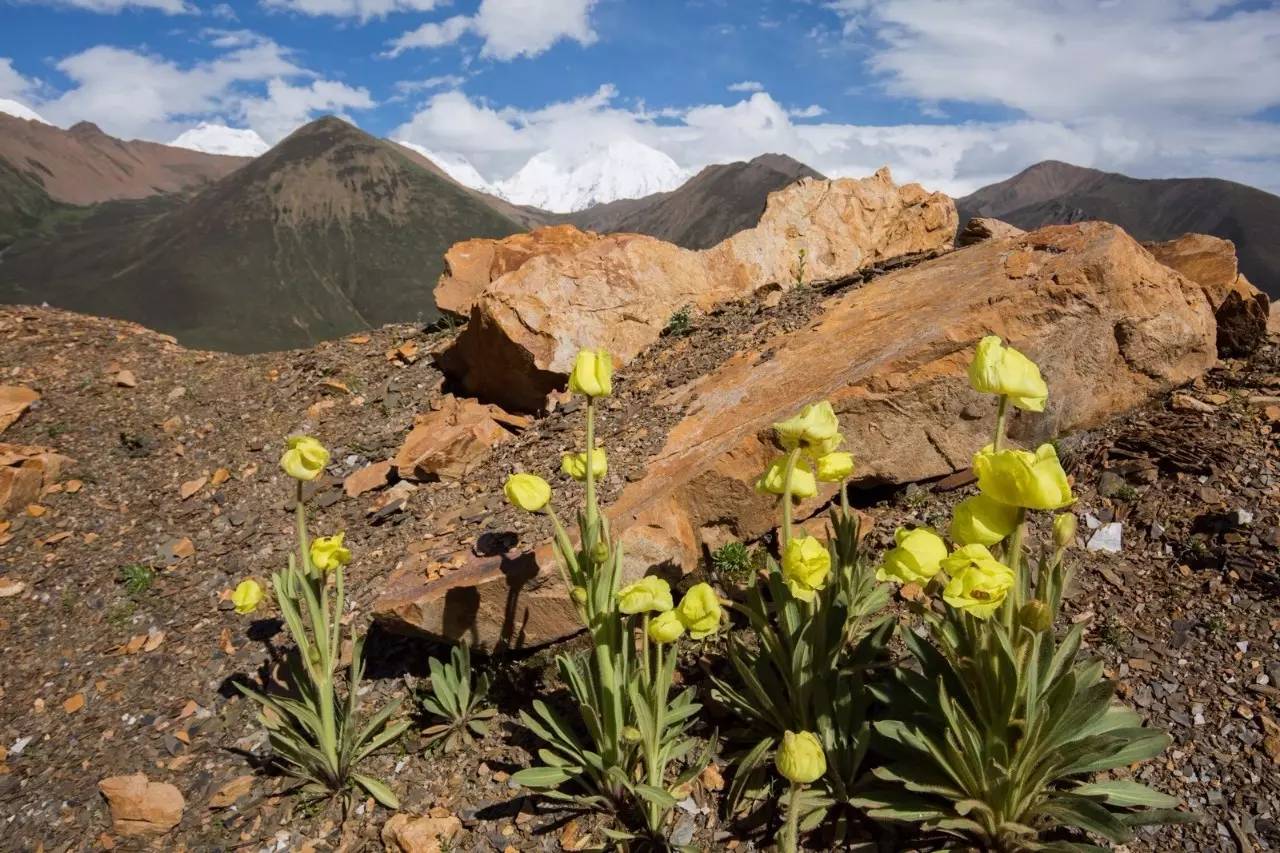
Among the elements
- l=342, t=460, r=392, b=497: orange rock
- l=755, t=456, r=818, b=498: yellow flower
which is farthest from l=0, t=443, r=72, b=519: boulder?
l=755, t=456, r=818, b=498: yellow flower

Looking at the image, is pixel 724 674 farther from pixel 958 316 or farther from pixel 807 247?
pixel 807 247

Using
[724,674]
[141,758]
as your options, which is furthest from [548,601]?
[141,758]

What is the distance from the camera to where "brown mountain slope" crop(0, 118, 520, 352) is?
4016 inches

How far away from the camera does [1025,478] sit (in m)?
2.01

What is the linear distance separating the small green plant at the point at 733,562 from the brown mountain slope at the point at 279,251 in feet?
308

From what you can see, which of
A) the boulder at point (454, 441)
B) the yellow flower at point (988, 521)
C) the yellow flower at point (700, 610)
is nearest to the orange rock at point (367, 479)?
the boulder at point (454, 441)

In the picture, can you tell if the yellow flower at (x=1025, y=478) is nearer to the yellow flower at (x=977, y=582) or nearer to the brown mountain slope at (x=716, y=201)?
the yellow flower at (x=977, y=582)

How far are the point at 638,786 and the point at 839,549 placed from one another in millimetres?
1374

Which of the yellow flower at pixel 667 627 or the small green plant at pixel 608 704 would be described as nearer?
the yellow flower at pixel 667 627

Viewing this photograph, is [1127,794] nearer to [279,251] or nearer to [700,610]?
[700,610]

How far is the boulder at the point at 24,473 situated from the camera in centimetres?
621

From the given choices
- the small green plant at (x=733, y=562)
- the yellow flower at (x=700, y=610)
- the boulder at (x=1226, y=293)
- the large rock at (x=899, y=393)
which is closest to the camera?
the yellow flower at (x=700, y=610)

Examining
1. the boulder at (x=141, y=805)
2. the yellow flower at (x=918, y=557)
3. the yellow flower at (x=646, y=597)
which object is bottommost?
the boulder at (x=141, y=805)

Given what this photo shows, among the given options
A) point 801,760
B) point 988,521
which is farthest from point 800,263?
point 801,760
